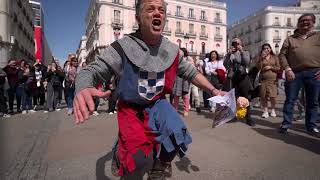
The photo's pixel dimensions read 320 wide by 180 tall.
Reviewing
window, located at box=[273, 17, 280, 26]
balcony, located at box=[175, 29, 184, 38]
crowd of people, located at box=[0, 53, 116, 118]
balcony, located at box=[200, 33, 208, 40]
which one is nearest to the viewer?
crowd of people, located at box=[0, 53, 116, 118]

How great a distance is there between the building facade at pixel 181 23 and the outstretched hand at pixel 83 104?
55.8 meters

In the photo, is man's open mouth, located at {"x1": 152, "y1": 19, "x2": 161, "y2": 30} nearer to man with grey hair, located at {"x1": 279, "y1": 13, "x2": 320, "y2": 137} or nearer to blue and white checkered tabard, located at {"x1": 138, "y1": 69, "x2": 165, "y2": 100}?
blue and white checkered tabard, located at {"x1": 138, "y1": 69, "x2": 165, "y2": 100}

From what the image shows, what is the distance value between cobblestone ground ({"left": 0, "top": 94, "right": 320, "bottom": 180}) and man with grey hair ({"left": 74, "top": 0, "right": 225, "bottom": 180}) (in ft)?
3.07

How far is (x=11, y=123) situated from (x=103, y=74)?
5923 mm

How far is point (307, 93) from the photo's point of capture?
516cm

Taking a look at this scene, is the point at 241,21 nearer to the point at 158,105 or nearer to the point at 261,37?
the point at 261,37

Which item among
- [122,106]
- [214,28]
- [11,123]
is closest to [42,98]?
[11,123]

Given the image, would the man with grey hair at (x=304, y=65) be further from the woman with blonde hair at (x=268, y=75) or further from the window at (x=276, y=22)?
the window at (x=276, y=22)

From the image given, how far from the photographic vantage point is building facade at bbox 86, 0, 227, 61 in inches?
2263

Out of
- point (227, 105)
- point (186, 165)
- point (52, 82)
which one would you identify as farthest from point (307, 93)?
point (52, 82)

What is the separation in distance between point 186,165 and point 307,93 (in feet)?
9.06

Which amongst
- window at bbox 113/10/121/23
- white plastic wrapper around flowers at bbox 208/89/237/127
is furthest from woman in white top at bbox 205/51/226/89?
window at bbox 113/10/121/23

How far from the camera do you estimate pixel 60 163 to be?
12.3ft

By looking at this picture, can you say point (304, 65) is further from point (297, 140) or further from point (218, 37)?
point (218, 37)
